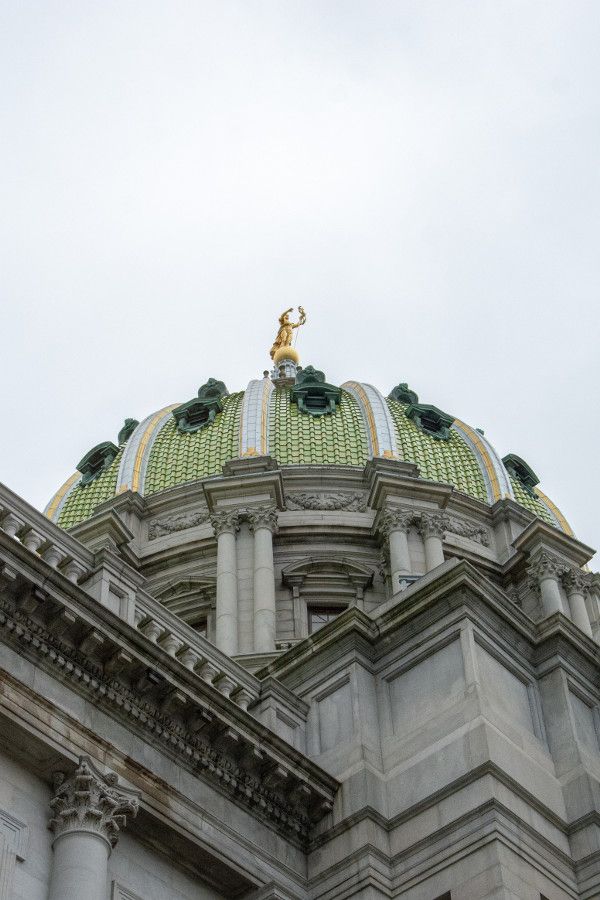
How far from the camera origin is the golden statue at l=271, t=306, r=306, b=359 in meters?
66.8

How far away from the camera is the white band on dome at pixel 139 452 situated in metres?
53.9

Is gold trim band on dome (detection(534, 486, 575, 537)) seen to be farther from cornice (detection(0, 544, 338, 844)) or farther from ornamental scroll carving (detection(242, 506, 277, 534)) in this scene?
cornice (detection(0, 544, 338, 844))

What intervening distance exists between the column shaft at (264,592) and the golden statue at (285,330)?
20.5 meters

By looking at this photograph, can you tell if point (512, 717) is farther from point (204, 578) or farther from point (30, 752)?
point (204, 578)

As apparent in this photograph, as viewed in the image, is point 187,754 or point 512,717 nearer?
point 187,754

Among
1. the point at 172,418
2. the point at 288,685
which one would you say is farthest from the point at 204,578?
the point at 288,685

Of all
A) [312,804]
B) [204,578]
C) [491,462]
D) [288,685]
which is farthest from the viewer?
[491,462]

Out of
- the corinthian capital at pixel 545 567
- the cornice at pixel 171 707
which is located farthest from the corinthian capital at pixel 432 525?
the cornice at pixel 171 707

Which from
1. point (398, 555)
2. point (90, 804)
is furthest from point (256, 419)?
point (90, 804)

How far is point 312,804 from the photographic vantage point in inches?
901

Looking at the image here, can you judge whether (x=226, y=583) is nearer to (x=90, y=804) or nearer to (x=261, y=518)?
(x=261, y=518)

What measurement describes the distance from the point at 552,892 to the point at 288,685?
6.12 m

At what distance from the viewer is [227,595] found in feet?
148

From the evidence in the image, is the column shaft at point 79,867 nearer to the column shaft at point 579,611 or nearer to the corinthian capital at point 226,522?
the corinthian capital at point 226,522
